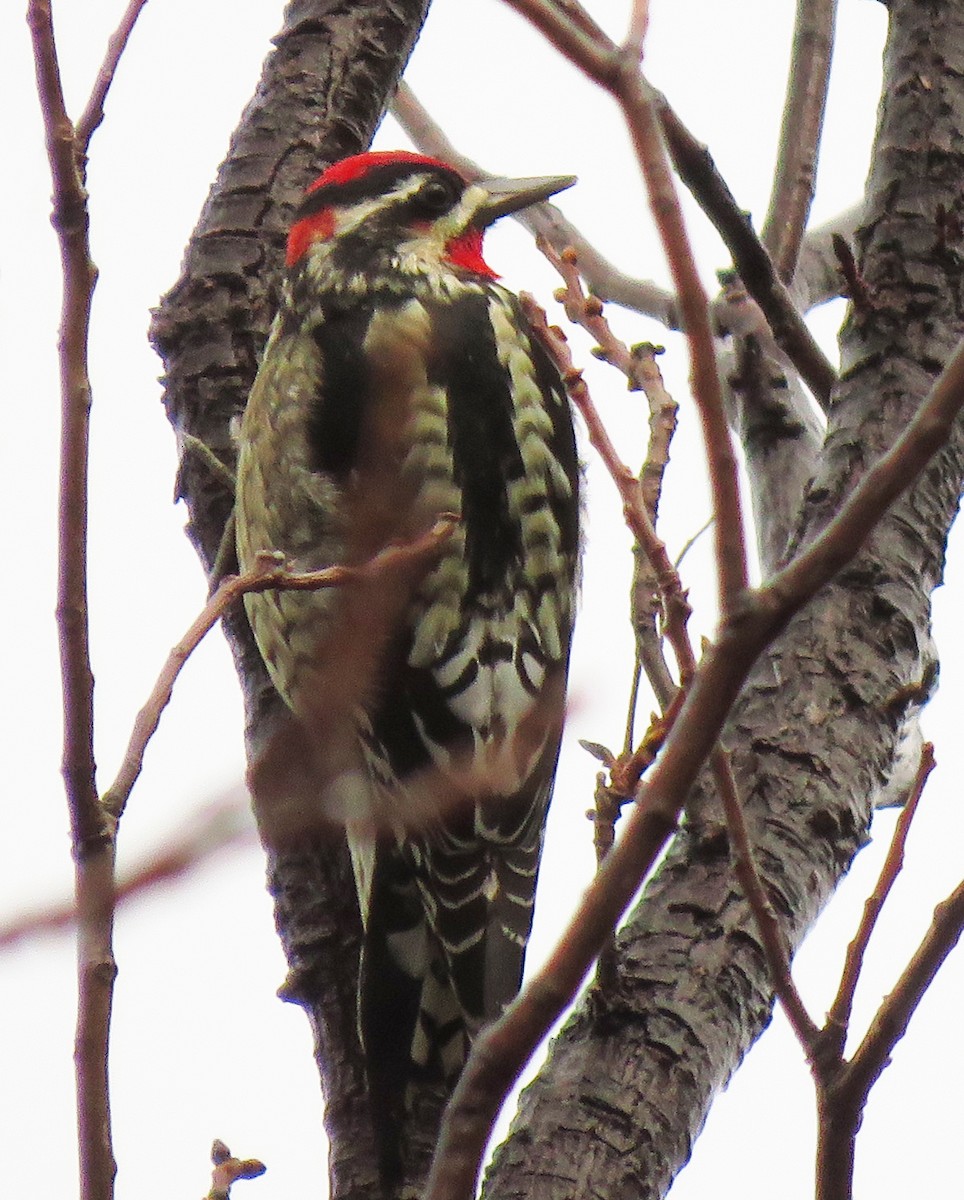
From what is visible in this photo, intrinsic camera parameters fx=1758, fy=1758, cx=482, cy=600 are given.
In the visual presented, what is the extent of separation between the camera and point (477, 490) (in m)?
3.39

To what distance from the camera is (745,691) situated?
2.90 m

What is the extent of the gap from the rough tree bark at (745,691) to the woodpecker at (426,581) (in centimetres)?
10

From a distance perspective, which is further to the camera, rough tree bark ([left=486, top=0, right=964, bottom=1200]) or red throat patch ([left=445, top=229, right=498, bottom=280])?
red throat patch ([left=445, top=229, right=498, bottom=280])

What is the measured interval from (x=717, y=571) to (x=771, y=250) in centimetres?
284

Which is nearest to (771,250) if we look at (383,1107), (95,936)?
(383,1107)

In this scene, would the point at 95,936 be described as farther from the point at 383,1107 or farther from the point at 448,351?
the point at 448,351

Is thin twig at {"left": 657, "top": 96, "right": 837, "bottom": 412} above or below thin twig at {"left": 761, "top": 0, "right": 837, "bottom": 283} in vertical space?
below

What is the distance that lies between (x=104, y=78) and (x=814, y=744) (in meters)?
1.71

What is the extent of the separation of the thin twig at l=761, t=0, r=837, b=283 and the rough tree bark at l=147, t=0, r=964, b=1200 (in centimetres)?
38

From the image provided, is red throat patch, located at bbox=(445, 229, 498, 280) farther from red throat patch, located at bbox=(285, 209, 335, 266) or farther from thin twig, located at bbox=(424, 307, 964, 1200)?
thin twig, located at bbox=(424, 307, 964, 1200)

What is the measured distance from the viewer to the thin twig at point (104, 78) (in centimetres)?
144

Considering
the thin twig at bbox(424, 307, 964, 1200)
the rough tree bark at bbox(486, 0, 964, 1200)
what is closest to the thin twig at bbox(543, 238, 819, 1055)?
the thin twig at bbox(424, 307, 964, 1200)

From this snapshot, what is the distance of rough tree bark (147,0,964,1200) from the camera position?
8.07 ft

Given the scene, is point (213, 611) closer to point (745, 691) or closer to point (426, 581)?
point (745, 691)
